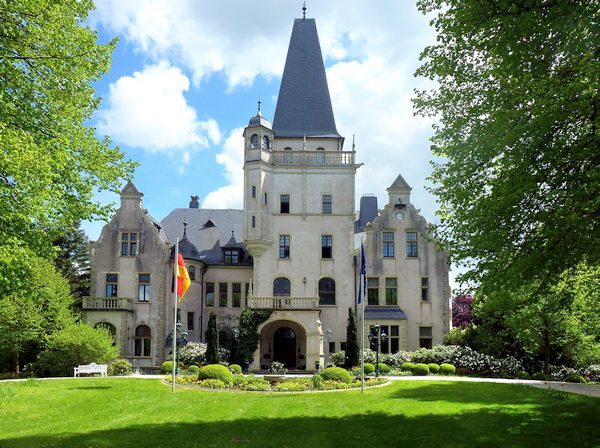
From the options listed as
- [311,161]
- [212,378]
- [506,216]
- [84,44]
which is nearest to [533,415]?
[506,216]

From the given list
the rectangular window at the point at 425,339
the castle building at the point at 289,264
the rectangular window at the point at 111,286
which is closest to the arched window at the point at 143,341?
the castle building at the point at 289,264

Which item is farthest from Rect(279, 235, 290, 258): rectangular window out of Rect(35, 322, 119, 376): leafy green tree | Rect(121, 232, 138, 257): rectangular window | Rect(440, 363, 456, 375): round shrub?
Rect(35, 322, 119, 376): leafy green tree

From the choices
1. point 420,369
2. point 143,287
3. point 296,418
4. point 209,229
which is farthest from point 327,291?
point 296,418

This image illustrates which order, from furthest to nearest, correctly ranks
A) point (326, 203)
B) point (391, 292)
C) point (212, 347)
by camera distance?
1. point (326, 203)
2. point (391, 292)
3. point (212, 347)

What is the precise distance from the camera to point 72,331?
3562 cm

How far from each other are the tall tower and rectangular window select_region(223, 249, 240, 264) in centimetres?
332

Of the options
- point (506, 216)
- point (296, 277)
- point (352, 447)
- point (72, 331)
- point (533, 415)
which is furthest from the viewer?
point (296, 277)

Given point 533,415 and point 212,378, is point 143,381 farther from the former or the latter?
point 533,415

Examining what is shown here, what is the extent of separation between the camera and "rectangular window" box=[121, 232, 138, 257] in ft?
148

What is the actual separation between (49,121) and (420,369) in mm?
27247

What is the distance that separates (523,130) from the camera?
559 inches

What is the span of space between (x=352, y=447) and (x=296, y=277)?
31.6m

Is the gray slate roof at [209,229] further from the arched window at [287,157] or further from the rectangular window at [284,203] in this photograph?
the arched window at [287,157]

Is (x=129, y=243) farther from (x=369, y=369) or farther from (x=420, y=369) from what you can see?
(x=420, y=369)
